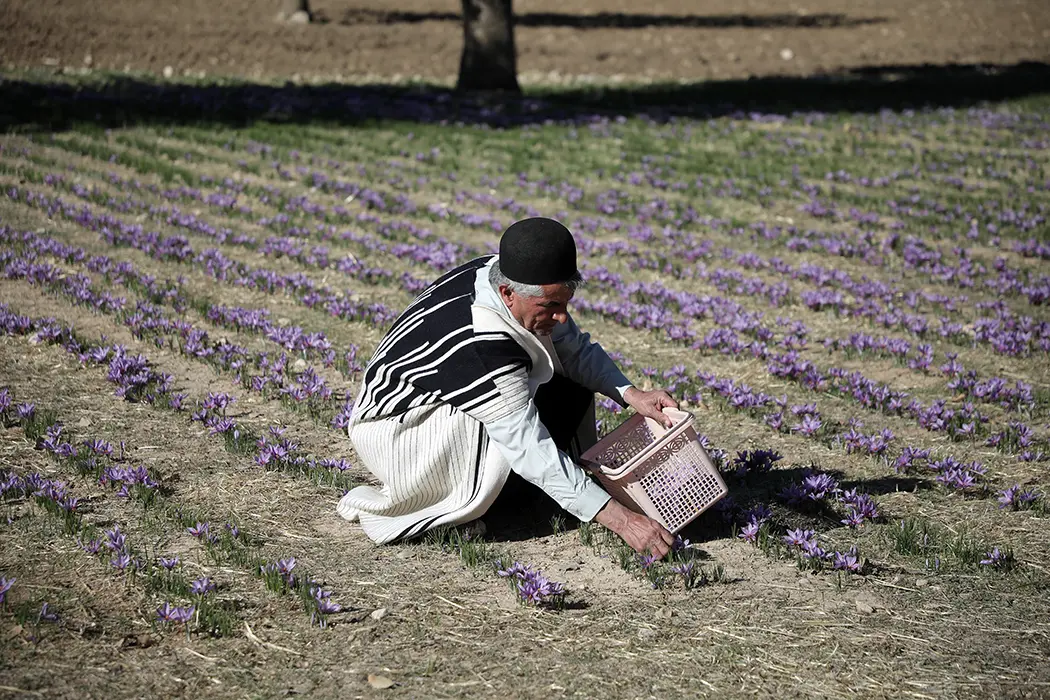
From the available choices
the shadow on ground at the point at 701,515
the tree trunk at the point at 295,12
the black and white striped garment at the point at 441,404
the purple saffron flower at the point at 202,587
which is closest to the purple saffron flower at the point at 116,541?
the purple saffron flower at the point at 202,587

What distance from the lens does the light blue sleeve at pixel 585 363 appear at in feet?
18.8

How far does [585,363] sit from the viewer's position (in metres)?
5.77

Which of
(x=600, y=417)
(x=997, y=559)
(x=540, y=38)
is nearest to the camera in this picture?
(x=997, y=559)

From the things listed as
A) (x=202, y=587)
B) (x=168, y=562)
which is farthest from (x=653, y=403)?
(x=168, y=562)

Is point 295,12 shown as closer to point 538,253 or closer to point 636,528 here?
point 538,253

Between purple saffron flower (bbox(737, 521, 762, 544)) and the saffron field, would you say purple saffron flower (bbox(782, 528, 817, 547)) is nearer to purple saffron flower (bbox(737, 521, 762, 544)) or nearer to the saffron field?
the saffron field

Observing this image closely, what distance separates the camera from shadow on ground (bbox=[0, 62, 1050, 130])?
693 inches

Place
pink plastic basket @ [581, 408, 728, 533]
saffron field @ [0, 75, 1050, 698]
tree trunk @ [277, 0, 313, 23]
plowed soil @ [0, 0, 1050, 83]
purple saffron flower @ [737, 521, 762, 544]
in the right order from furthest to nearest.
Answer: tree trunk @ [277, 0, 313, 23] < plowed soil @ [0, 0, 1050, 83] < purple saffron flower @ [737, 521, 762, 544] < pink plastic basket @ [581, 408, 728, 533] < saffron field @ [0, 75, 1050, 698]

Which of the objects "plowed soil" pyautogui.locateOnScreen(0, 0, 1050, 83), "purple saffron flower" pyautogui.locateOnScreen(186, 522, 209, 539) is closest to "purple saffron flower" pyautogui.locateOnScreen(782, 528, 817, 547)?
"purple saffron flower" pyautogui.locateOnScreen(186, 522, 209, 539)

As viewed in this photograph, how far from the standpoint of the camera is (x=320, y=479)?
20.9ft

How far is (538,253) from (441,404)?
35.4 inches

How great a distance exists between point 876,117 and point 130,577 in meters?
16.3

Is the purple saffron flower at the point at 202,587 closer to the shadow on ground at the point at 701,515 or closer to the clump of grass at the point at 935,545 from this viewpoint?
the shadow on ground at the point at 701,515

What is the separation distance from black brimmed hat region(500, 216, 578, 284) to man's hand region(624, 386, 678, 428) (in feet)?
2.61
